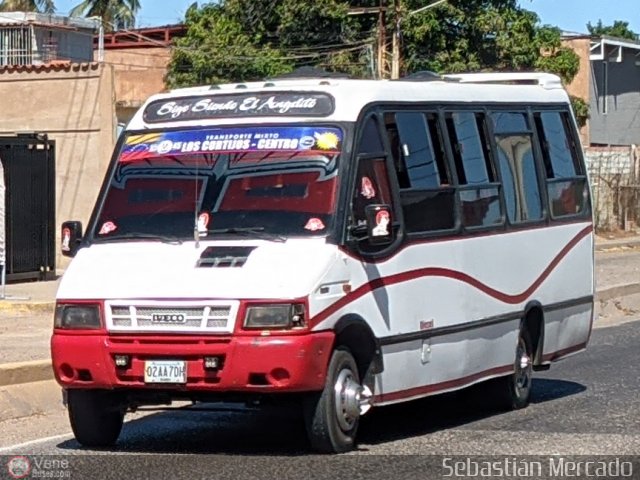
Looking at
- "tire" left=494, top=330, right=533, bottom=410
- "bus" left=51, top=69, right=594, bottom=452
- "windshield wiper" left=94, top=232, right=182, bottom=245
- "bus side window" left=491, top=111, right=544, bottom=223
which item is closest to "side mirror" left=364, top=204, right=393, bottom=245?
"bus" left=51, top=69, right=594, bottom=452

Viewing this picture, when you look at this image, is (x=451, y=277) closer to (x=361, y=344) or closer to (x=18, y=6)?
(x=361, y=344)

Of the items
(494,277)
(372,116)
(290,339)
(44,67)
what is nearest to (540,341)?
(494,277)

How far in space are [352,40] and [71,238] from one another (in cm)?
3191

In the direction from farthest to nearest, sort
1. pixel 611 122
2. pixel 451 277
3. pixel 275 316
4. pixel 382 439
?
1. pixel 611 122
2. pixel 451 277
3. pixel 382 439
4. pixel 275 316

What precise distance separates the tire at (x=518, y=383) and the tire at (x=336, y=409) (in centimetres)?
270

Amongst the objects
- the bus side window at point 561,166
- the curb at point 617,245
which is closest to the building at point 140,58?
the curb at point 617,245

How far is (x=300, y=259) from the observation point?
9117 mm

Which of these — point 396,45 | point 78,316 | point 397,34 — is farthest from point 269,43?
point 78,316

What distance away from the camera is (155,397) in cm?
938

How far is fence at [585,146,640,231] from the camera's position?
3903cm

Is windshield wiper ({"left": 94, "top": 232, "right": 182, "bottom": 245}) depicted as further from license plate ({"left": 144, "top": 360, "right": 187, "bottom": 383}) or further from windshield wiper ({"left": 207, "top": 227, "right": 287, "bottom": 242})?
license plate ({"left": 144, "top": 360, "right": 187, "bottom": 383})

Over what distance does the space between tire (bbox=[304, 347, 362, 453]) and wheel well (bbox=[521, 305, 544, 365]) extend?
321 cm

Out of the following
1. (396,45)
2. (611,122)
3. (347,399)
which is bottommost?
(347,399)

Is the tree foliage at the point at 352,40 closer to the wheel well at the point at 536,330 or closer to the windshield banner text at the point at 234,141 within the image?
the wheel well at the point at 536,330
